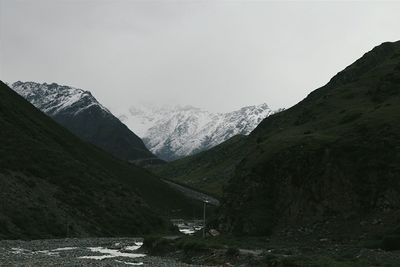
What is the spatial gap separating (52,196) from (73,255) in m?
42.9

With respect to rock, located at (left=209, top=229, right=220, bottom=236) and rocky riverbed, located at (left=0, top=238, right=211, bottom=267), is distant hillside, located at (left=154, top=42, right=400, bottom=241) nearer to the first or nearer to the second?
rock, located at (left=209, top=229, right=220, bottom=236)

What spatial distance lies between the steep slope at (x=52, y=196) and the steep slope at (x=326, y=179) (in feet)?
107

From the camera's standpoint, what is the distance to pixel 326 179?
219 feet

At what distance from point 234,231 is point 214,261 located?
19.3 m

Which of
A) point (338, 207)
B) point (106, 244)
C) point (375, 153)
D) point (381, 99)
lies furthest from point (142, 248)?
point (381, 99)

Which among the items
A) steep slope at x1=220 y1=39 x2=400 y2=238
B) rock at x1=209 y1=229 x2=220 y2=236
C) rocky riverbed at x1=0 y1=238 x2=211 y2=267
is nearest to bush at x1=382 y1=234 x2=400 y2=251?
steep slope at x1=220 y1=39 x2=400 y2=238

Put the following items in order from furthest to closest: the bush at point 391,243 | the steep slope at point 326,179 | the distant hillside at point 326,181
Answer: the steep slope at point 326,179, the distant hillside at point 326,181, the bush at point 391,243

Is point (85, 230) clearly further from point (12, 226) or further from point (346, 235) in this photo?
point (346, 235)

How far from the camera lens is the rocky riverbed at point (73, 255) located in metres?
47.6

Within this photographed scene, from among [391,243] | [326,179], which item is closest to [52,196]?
[326,179]

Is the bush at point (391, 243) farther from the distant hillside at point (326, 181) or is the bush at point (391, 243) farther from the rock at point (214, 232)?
the rock at point (214, 232)

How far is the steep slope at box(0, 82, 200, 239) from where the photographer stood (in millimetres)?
84500

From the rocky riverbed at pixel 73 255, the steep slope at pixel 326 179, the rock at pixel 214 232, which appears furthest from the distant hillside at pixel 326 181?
the rocky riverbed at pixel 73 255

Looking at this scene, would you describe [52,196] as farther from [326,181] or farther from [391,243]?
[391,243]
